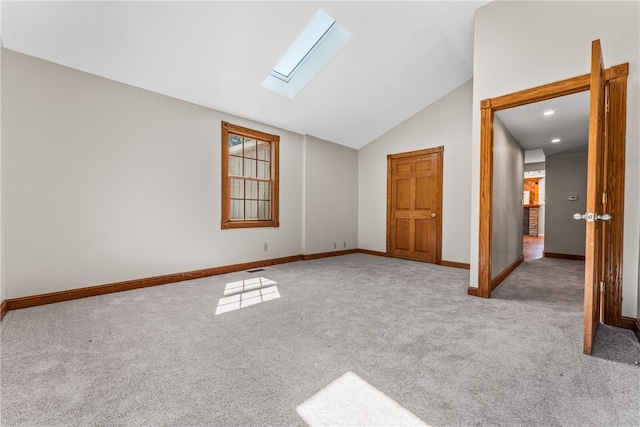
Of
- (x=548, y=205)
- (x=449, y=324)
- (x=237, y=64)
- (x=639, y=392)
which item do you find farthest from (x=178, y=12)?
(x=548, y=205)

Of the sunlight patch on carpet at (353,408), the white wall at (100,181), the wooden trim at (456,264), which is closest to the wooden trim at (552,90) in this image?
the wooden trim at (456,264)

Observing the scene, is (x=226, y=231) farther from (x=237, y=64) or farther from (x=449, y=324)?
(x=449, y=324)

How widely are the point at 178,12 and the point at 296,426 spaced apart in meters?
3.33

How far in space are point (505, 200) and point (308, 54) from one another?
3.48 m

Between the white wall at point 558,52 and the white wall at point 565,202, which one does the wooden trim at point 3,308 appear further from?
the white wall at point 565,202

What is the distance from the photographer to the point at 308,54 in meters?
3.71

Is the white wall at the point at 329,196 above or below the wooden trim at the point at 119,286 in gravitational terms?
above

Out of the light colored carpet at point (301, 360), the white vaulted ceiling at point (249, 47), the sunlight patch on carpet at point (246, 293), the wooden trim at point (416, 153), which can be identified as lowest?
the sunlight patch on carpet at point (246, 293)

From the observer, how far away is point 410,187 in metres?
5.27

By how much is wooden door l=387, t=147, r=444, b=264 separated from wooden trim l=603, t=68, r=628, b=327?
2.57 metres

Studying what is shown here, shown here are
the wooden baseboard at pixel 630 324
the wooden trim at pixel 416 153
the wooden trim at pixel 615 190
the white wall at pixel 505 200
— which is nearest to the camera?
the wooden baseboard at pixel 630 324

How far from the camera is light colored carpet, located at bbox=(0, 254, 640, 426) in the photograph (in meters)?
1.26

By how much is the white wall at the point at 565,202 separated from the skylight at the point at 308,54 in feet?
18.4

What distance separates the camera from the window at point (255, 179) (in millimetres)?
4582
